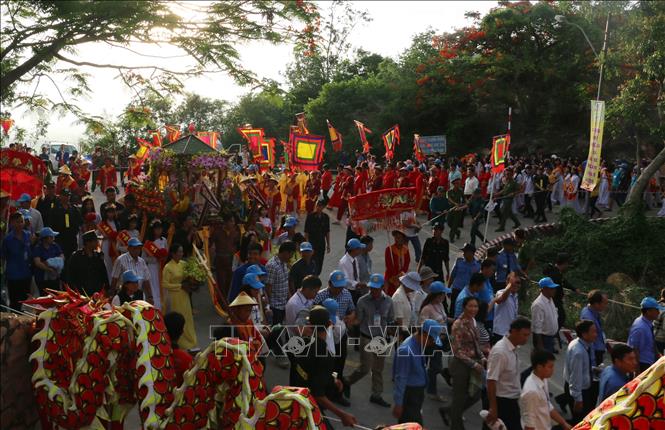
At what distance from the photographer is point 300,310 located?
8.27m

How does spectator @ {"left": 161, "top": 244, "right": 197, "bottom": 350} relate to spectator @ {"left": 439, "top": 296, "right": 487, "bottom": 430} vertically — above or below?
above

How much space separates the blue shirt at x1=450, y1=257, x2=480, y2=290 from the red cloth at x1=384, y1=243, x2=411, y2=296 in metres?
0.79

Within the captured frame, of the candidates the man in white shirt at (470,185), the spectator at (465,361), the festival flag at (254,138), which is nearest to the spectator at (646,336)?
the spectator at (465,361)

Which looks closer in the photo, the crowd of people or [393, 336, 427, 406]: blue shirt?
the crowd of people

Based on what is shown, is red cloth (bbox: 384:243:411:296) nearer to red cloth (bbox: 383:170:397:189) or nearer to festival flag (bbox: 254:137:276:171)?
red cloth (bbox: 383:170:397:189)

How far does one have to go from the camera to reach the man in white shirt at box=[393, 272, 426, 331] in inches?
Answer: 347

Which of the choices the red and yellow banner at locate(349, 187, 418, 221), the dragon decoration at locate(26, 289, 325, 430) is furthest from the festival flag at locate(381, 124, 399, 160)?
the dragon decoration at locate(26, 289, 325, 430)

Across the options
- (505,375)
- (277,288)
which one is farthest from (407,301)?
(505,375)

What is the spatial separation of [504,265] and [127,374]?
6.70 metres

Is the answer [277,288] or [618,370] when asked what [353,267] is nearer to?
[277,288]

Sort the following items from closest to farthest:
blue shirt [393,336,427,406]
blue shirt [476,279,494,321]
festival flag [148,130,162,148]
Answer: blue shirt [393,336,427,406]
blue shirt [476,279,494,321]
festival flag [148,130,162,148]

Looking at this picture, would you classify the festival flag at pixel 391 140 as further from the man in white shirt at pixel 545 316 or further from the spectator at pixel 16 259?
the spectator at pixel 16 259

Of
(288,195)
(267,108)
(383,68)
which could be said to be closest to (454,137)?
(383,68)

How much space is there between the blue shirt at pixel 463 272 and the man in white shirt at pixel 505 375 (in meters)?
3.34
